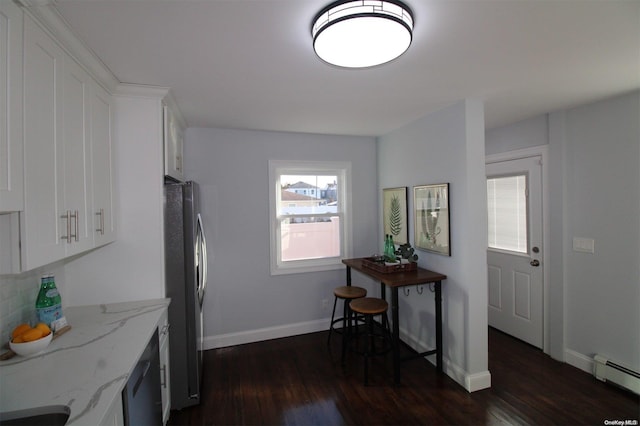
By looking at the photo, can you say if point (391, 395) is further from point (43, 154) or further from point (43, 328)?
point (43, 154)

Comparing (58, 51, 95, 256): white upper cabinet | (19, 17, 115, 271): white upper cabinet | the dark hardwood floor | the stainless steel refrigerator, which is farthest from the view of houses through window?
(58, 51, 95, 256): white upper cabinet

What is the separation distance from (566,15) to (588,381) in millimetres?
2782

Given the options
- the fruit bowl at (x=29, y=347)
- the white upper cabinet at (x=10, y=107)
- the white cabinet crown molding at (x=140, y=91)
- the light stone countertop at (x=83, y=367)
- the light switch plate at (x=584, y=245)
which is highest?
the white cabinet crown molding at (x=140, y=91)

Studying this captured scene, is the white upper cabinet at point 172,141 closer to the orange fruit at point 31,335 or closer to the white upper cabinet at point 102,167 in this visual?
the white upper cabinet at point 102,167

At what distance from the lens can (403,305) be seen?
3.37 m

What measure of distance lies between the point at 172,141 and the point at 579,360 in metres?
3.99

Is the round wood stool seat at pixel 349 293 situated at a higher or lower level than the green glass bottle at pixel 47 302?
lower

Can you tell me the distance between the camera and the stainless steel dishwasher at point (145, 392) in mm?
1305

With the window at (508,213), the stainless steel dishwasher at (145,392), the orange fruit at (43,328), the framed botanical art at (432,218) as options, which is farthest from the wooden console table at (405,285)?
the orange fruit at (43,328)

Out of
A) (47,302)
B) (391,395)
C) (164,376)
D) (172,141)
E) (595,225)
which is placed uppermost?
(172,141)

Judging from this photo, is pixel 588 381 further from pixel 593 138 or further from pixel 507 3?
pixel 507 3

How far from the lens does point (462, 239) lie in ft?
8.18

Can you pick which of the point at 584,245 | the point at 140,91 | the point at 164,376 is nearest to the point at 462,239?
the point at 584,245

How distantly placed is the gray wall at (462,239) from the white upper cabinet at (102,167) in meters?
2.56
